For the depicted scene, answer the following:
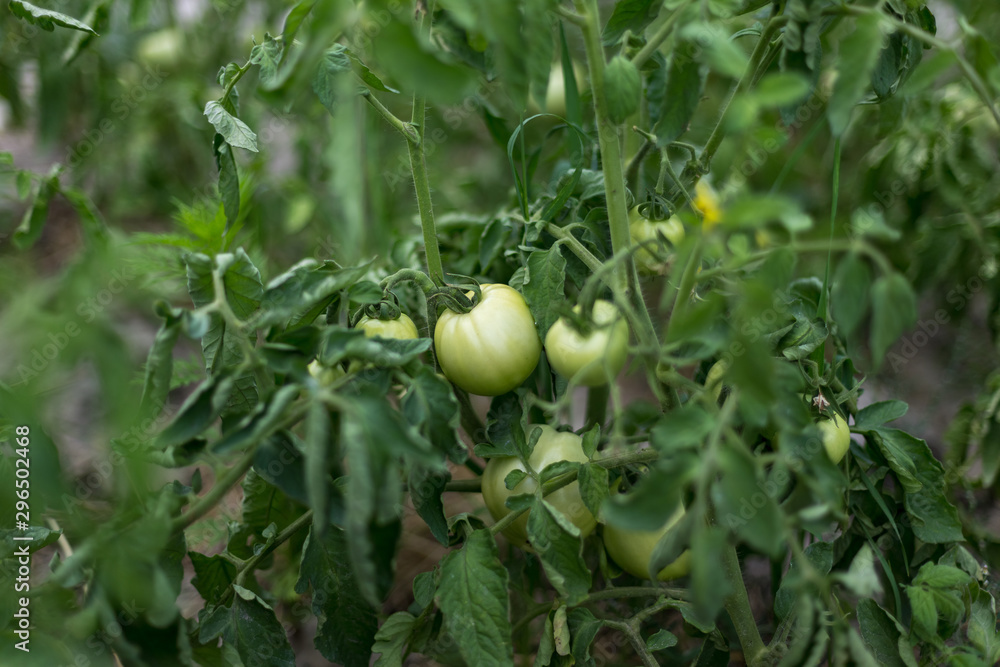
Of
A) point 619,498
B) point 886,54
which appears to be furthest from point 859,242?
point 886,54

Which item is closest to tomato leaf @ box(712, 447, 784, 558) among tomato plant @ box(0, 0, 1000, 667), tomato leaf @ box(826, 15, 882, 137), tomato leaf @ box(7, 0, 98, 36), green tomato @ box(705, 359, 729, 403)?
tomato plant @ box(0, 0, 1000, 667)

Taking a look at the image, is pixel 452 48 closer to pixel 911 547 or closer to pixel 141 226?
pixel 911 547

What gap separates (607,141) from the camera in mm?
632

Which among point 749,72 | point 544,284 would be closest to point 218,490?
point 544,284

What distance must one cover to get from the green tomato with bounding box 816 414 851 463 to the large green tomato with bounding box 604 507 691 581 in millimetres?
155

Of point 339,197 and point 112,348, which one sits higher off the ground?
point 339,197

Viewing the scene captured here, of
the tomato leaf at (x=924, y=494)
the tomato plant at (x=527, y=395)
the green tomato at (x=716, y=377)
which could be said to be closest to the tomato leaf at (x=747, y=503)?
the tomato plant at (x=527, y=395)

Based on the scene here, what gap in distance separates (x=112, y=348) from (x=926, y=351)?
1.55 meters

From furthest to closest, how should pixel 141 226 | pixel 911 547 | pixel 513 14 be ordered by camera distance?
pixel 141 226 < pixel 911 547 < pixel 513 14

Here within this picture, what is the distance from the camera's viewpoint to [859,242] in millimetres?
467

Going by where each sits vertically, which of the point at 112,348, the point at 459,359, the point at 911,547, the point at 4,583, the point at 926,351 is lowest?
the point at 926,351

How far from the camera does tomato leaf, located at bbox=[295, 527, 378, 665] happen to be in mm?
691

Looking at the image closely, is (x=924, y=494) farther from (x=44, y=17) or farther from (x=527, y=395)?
(x=44, y=17)

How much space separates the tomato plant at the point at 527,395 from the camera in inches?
18.8
